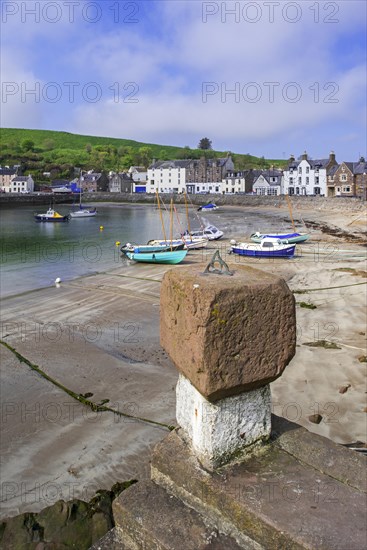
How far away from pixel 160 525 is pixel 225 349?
998 mm

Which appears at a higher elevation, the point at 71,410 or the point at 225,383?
the point at 225,383

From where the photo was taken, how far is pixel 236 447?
2.77 metres

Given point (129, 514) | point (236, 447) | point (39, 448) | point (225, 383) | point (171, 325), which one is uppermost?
point (171, 325)

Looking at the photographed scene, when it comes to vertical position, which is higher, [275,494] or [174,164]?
[174,164]

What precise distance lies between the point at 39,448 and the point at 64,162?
634 feet

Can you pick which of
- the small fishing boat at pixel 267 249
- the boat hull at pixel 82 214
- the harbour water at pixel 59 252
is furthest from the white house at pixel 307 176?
the small fishing boat at pixel 267 249

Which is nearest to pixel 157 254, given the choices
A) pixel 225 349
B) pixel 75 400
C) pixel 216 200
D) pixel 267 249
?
pixel 267 249

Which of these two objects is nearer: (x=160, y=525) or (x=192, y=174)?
(x=160, y=525)

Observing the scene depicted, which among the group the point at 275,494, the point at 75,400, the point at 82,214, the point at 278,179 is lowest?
the point at 75,400

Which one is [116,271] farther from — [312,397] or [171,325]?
[171,325]

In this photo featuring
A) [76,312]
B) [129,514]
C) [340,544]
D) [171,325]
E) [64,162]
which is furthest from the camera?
[64,162]

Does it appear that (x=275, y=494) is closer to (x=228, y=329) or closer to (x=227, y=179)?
(x=228, y=329)

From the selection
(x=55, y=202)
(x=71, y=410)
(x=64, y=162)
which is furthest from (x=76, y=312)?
(x=64, y=162)

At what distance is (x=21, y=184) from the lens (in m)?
146
